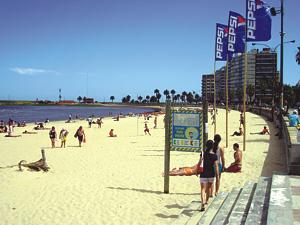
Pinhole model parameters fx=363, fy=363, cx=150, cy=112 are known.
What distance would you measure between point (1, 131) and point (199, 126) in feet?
107

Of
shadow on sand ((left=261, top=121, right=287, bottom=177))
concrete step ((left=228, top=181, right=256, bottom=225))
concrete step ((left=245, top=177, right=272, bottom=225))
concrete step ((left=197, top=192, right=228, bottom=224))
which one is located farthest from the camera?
shadow on sand ((left=261, top=121, right=287, bottom=177))

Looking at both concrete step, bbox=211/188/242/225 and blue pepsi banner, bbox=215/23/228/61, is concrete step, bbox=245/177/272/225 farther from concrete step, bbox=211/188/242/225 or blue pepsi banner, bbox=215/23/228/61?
blue pepsi banner, bbox=215/23/228/61

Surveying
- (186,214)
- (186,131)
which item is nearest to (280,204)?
(186,214)

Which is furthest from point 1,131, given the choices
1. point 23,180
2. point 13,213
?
Answer: point 13,213

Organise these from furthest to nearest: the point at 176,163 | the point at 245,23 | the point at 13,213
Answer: the point at 245,23
the point at 176,163
the point at 13,213

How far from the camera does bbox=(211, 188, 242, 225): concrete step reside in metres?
6.24

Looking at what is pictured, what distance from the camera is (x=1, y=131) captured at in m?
37.6

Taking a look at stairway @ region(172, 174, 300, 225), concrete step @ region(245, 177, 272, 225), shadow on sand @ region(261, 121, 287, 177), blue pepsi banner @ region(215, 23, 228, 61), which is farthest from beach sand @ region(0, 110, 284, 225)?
blue pepsi banner @ region(215, 23, 228, 61)

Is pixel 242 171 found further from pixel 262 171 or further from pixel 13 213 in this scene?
pixel 13 213

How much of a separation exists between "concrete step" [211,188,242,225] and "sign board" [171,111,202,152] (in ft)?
5.90

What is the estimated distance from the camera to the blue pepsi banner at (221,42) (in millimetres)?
17500

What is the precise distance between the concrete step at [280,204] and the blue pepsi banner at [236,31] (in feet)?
29.9

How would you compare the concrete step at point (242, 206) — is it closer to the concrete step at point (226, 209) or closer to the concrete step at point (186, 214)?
the concrete step at point (226, 209)

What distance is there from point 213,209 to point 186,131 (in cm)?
291
